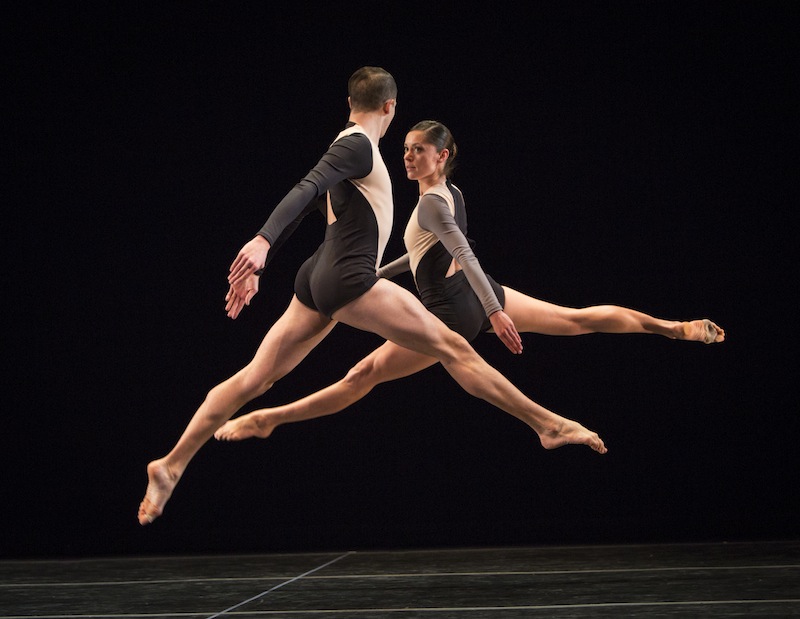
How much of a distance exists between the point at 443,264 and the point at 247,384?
808 mm

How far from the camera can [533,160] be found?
5340 millimetres

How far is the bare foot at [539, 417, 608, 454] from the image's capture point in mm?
3070

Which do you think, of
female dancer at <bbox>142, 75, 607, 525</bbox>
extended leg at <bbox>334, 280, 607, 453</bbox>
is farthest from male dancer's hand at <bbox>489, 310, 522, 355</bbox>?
extended leg at <bbox>334, 280, 607, 453</bbox>

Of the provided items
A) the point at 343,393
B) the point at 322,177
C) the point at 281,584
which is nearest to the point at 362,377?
the point at 343,393

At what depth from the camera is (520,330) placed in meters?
3.47

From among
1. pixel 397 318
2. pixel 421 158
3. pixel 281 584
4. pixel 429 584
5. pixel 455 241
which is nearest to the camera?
pixel 397 318

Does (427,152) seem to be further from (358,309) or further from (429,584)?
(429,584)

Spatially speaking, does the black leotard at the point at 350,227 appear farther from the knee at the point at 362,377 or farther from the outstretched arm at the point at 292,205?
the knee at the point at 362,377

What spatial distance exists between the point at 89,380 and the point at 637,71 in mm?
3334

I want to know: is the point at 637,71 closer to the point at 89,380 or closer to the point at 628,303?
the point at 628,303

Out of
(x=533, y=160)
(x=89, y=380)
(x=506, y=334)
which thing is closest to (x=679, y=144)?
(x=533, y=160)

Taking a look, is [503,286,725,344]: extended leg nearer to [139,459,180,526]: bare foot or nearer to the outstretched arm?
the outstretched arm

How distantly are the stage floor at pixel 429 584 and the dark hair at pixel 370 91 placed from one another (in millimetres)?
1614

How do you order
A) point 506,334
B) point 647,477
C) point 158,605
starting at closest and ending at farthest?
point 506,334 < point 158,605 < point 647,477
